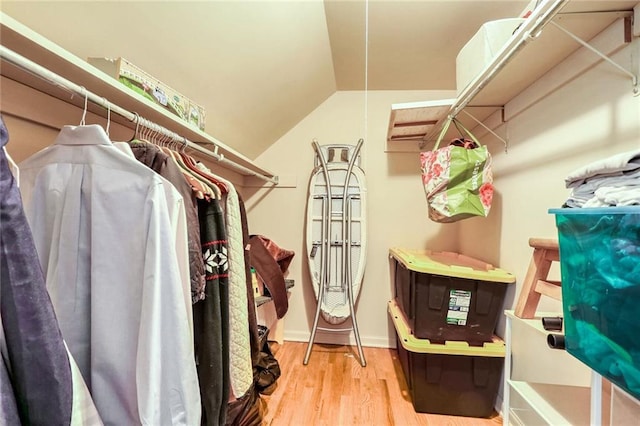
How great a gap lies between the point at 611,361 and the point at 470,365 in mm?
1054

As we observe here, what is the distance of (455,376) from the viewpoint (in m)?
1.48

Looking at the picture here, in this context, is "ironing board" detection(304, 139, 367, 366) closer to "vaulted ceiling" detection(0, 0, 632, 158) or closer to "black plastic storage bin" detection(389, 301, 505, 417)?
"vaulted ceiling" detection(0, 0, 632, 158)

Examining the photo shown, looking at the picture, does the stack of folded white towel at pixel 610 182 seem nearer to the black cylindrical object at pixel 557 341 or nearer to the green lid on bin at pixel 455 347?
the black cylindrical object at pixel 557 341

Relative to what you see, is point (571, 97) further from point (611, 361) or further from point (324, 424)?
point (324, 424)

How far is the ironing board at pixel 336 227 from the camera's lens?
7.18 feet

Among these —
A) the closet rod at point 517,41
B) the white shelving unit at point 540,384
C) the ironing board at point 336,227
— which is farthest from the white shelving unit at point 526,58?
the white shelving unit at point 540,384

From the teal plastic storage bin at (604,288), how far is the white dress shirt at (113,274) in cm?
87

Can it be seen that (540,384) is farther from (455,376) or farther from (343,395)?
(343,395)

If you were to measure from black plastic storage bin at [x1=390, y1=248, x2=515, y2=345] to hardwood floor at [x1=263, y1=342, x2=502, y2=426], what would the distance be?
42 cm

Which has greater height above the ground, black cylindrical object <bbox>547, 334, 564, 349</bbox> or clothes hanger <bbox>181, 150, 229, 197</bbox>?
clothes hanger <bbox>181, 150, 229, 197</bbox>

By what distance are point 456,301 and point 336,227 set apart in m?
1.07

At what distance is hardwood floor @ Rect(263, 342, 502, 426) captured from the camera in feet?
4.78

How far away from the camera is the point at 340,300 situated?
2.21m

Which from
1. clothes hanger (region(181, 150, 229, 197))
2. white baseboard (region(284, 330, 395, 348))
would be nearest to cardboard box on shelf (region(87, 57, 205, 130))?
clothes hanger (region(181, 150, 229, 197))
